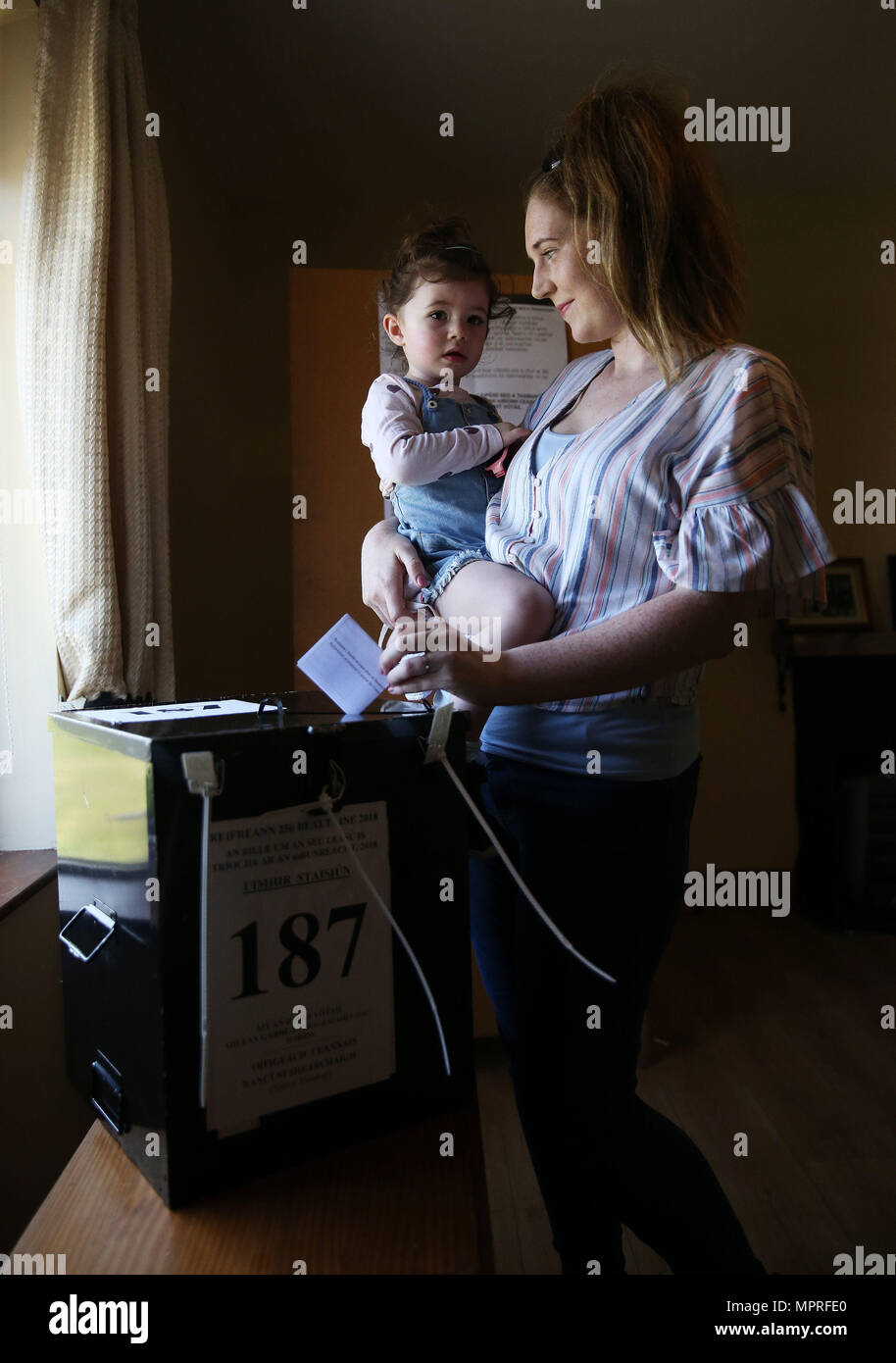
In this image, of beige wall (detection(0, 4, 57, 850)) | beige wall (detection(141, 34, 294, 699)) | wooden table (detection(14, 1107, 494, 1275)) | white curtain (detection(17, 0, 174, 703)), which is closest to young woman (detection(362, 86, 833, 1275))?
wooden table (detection(14, 1107, 494, 1275))

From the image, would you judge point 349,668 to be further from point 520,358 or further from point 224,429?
point 224,429

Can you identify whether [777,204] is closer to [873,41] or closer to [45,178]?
[873,41]

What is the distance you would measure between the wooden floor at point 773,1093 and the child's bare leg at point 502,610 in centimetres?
128

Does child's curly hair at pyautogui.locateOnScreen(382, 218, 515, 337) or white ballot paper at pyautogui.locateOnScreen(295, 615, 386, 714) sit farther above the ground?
child's curly hair at pyautogui.locateOnScreen(382, 218, 515, 337)

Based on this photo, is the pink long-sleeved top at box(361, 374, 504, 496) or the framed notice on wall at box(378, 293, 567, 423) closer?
the pink long-sleeved top at box(361, 374, 504, 496)

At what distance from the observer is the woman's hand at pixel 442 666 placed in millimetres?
812

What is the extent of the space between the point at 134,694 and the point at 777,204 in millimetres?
3451

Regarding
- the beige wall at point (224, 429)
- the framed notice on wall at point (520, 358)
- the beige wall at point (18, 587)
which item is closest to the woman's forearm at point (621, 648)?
the beige wall at point (18, 587)

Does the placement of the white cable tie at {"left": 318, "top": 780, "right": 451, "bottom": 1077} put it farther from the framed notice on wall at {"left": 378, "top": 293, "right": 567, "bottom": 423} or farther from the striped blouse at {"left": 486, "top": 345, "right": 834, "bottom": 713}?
the framed notice on wall at {"left": 378, "top": 293, "right": 567, "bottom": 423}

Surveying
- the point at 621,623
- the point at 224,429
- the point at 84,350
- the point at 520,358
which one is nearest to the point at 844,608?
the point at 520,358

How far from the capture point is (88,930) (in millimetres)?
835

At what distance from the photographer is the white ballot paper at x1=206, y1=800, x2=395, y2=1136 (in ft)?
2.35

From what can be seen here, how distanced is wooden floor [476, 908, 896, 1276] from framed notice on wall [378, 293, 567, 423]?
5.73ft

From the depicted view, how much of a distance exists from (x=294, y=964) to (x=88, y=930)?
0.23 meters
